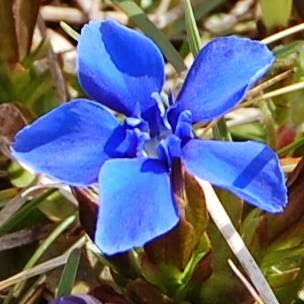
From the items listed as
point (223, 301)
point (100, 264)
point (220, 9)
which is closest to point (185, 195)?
point (223, 301)

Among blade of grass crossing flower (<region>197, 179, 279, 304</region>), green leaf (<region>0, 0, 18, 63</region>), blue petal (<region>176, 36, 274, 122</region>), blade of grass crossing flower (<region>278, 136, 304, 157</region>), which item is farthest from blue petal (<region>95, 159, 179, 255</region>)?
green leaf (<region>0, 0, 18, 63</region>)

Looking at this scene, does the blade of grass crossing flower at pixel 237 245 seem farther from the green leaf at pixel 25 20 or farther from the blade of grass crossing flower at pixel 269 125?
the green leaf at pixel 25 20

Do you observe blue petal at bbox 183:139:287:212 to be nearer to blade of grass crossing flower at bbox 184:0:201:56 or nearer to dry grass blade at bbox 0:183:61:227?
blade of grass crossing flower at bbox 184:0:201:56

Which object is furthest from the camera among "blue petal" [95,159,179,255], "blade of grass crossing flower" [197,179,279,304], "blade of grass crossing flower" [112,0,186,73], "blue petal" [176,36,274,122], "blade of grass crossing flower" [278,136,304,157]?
"blade of grass crossing flower" [112,0,186,73]

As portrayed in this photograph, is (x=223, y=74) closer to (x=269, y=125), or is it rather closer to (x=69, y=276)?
(x=69, y=276)

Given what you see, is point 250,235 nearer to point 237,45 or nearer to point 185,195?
point 185,195

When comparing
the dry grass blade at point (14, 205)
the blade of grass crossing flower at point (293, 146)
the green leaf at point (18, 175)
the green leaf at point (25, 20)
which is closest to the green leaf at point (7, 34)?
the green leaf at point (25, 20)
